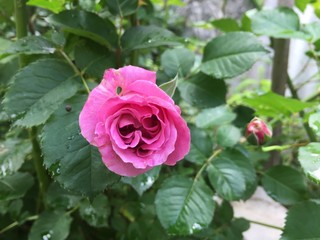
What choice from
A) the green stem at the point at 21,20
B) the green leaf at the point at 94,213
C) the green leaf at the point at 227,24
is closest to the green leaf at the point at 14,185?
the green leaf at the point at 94,213

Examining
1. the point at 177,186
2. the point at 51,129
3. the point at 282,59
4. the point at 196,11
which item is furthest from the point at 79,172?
the point at 196,11

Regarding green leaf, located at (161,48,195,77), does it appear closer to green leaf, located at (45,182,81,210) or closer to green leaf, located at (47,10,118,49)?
green leaf, located at (47,10,118,49)

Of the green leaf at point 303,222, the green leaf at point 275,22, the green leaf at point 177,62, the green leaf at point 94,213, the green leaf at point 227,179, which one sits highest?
the green leaf at point 275,22

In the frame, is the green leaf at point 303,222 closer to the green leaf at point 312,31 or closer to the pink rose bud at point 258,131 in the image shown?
the pink rose bud at point 258,131

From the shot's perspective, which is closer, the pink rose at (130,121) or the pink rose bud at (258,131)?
the pink rose at (130,121)

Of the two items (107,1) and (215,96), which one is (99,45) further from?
(215,96)

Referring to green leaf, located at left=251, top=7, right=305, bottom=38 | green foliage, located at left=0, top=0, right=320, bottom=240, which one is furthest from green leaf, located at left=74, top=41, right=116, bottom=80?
green leaf, located at left=251, top=7, right=305, bottom=38

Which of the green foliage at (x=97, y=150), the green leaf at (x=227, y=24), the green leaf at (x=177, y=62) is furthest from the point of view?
the green leaf at (x=227, y=24)
